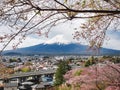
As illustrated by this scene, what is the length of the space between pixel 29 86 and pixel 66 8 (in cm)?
4628

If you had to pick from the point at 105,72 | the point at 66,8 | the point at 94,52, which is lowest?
the point at 105,72

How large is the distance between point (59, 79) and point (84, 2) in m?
36.0

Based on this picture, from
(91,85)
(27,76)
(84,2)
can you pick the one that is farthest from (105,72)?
(27,76)

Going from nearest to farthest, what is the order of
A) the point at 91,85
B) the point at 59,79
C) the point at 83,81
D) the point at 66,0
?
1. the point at 66,0
2. the point at 91,85
3. the point at 83,81
4. the point at 59,79

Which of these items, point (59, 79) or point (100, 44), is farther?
point (59, 79)

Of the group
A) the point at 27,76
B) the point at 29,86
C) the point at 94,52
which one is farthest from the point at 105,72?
the point at 27,76

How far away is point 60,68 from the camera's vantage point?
43.4m

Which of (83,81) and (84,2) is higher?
(84,2)

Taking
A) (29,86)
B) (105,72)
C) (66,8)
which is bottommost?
(29,86)

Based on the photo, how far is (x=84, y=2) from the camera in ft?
22.4

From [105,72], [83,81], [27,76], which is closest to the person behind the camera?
[105,72]

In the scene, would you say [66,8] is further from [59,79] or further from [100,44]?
Result: [59,79]

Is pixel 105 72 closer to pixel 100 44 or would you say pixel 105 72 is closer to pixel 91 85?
pixel 91 85

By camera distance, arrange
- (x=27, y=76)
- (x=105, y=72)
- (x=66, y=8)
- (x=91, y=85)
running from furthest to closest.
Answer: (x=27, y=76) → (x=91, y=85) → (x=105, y=72) → (x=66, y=8)
